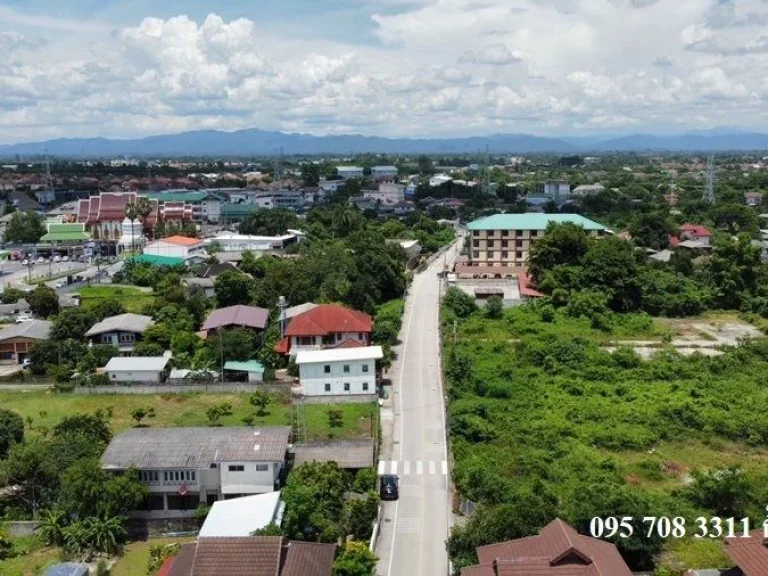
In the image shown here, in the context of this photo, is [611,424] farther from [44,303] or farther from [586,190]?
[586,190]

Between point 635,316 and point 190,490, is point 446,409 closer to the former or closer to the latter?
point 190,490

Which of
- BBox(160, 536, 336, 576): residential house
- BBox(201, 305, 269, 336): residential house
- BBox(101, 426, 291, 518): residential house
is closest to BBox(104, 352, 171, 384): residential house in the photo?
BBox(201, 305, 269, 336): residential house

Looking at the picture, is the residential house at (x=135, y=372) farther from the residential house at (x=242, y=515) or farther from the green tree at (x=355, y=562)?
the green tree at (x=355, y=562)

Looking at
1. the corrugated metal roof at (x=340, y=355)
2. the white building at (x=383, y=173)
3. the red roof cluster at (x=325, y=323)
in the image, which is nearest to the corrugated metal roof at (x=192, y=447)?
the corrugated metal roof at (x=340, y=355)

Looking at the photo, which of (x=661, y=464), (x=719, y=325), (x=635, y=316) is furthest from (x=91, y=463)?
(x=719, y=325)

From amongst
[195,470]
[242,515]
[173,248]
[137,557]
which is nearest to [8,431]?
[195,470]

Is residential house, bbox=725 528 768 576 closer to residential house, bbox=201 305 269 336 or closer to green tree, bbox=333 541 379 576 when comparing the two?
green tree, bbox=333 541 379 576
